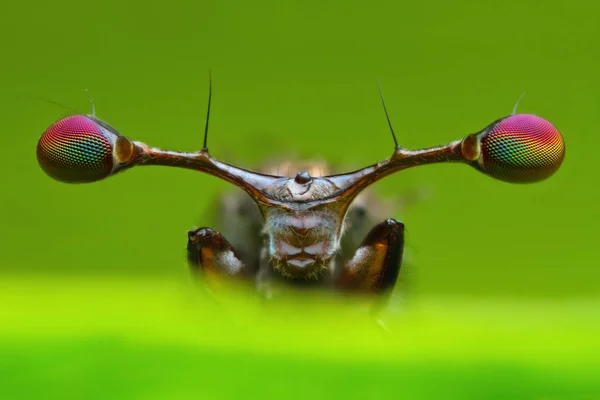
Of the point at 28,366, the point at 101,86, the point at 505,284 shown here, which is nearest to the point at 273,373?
the point at 28,366

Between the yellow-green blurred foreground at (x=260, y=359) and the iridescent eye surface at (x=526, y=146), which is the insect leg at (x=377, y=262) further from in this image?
the yellow-green blurred foreground at (x=260, y=359)

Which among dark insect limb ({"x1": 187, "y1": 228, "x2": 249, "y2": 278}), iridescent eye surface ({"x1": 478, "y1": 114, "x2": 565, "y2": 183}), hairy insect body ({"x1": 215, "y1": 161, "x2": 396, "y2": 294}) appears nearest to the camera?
iridescent eye surface ({"x1": 478, "y1": 114, "x2": 565, "y2": 183})

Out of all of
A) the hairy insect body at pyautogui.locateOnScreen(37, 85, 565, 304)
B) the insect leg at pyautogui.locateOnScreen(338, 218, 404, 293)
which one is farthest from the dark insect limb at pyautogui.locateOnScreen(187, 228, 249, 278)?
the insect leg at pyautogui.locateOnScreen(338, 218, 404, 293)

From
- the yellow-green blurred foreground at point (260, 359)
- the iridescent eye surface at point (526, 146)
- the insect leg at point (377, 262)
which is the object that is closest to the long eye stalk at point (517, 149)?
the iridescent eye surface at point (526, 146)

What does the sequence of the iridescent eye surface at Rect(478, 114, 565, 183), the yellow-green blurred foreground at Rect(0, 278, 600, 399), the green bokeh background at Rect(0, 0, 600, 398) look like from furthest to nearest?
the green bokeh background at Rect(0, 0, 600, 398) < the iridescent eye surface at Rect(478, 114, 565, 183) < the yellow-green blurred foreground at Rect(0, 278, 600, 399)

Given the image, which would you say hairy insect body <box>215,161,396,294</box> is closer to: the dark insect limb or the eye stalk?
the dark insect limb

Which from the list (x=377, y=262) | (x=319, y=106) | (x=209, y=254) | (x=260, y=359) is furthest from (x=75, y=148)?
(x=319, y=106)

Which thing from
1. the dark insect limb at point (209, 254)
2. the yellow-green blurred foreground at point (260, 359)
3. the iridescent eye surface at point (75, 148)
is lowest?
the yellow-green blurred foreground at point (260, 359)
